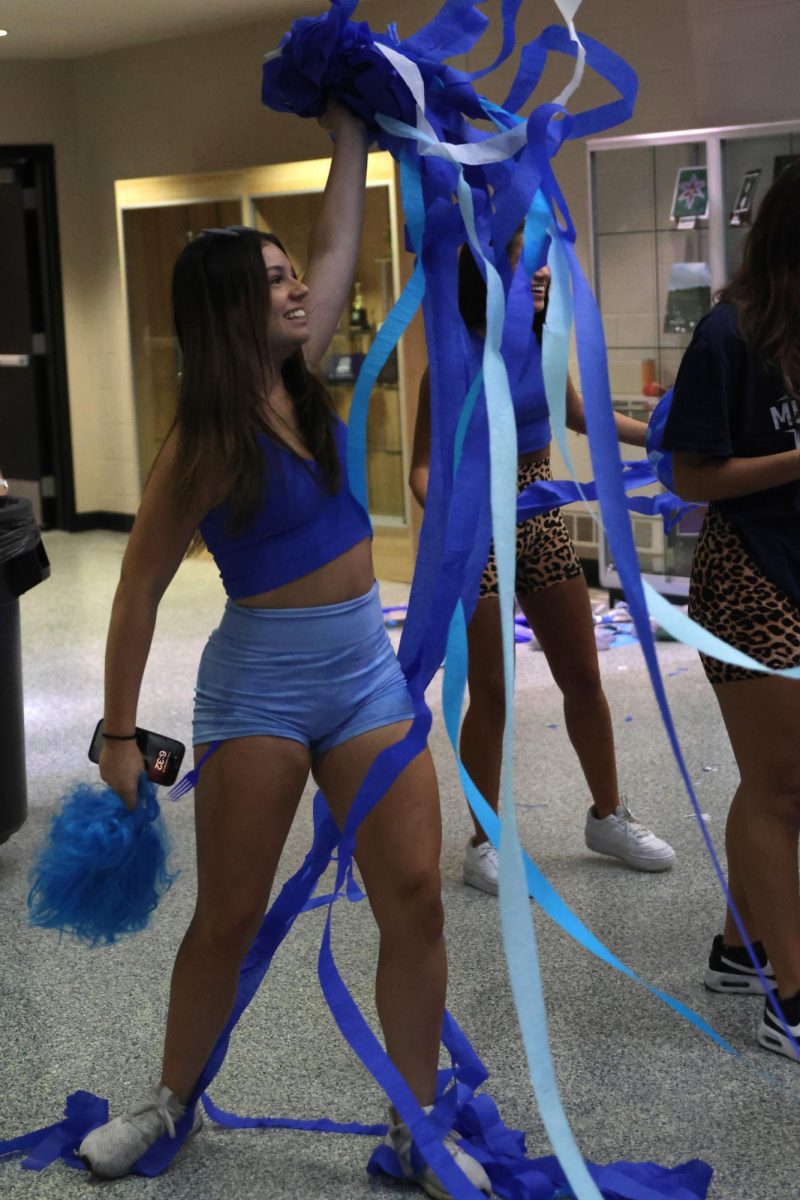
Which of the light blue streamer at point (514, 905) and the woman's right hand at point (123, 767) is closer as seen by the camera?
the light blue streamer at point (514, 905)

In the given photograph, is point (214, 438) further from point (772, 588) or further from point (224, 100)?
point (224, 100)

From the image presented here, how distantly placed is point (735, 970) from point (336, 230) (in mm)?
1547

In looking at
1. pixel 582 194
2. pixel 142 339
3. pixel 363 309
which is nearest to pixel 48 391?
pixel 142 339

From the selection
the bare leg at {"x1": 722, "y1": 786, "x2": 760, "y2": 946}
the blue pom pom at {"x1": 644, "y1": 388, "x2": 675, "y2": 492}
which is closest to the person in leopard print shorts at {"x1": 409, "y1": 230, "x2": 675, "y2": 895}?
the blue pom pom at {"x1": 644, "y1": 388, "x2": 675, "y2": 492}

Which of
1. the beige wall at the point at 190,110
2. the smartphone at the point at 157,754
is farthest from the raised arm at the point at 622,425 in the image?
the beige wall at the point at 190,110

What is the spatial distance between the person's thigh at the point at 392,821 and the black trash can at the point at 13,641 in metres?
1.74

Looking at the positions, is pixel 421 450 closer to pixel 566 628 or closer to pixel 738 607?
pixel 566 628

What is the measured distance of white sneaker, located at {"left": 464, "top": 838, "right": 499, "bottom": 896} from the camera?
10.9 ft

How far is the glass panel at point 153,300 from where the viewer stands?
8148 millimetres

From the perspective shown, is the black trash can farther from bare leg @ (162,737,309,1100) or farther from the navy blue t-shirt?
the navy blue t-shirt

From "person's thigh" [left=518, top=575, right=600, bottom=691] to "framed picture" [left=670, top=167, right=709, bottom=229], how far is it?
9.84 ft

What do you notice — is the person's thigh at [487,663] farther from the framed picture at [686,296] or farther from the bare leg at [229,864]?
the framed picture at [686,296]

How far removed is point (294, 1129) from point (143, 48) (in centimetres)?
744

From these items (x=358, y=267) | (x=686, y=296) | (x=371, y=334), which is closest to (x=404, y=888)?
(x=686, y=296)
